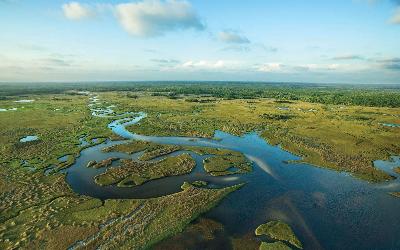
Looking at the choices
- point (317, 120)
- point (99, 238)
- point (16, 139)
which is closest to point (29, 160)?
point (16, 139)

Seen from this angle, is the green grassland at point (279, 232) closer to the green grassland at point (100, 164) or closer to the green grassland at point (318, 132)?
the green grassland at point (318, 132)

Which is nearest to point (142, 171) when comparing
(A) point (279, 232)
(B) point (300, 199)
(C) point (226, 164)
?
(C) point (226, 164)

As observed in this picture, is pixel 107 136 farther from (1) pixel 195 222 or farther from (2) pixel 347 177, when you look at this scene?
(2) pixel 347 177

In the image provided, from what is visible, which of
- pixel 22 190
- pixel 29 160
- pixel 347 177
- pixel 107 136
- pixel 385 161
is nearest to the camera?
pixel 22 190

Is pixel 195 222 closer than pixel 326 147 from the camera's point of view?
Yes

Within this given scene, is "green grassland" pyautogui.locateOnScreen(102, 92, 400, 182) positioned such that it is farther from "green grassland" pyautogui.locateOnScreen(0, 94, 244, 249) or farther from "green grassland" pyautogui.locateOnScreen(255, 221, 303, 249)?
"green grassland" pyautogui.locateOnScreen(0, 94, 244, 249)
